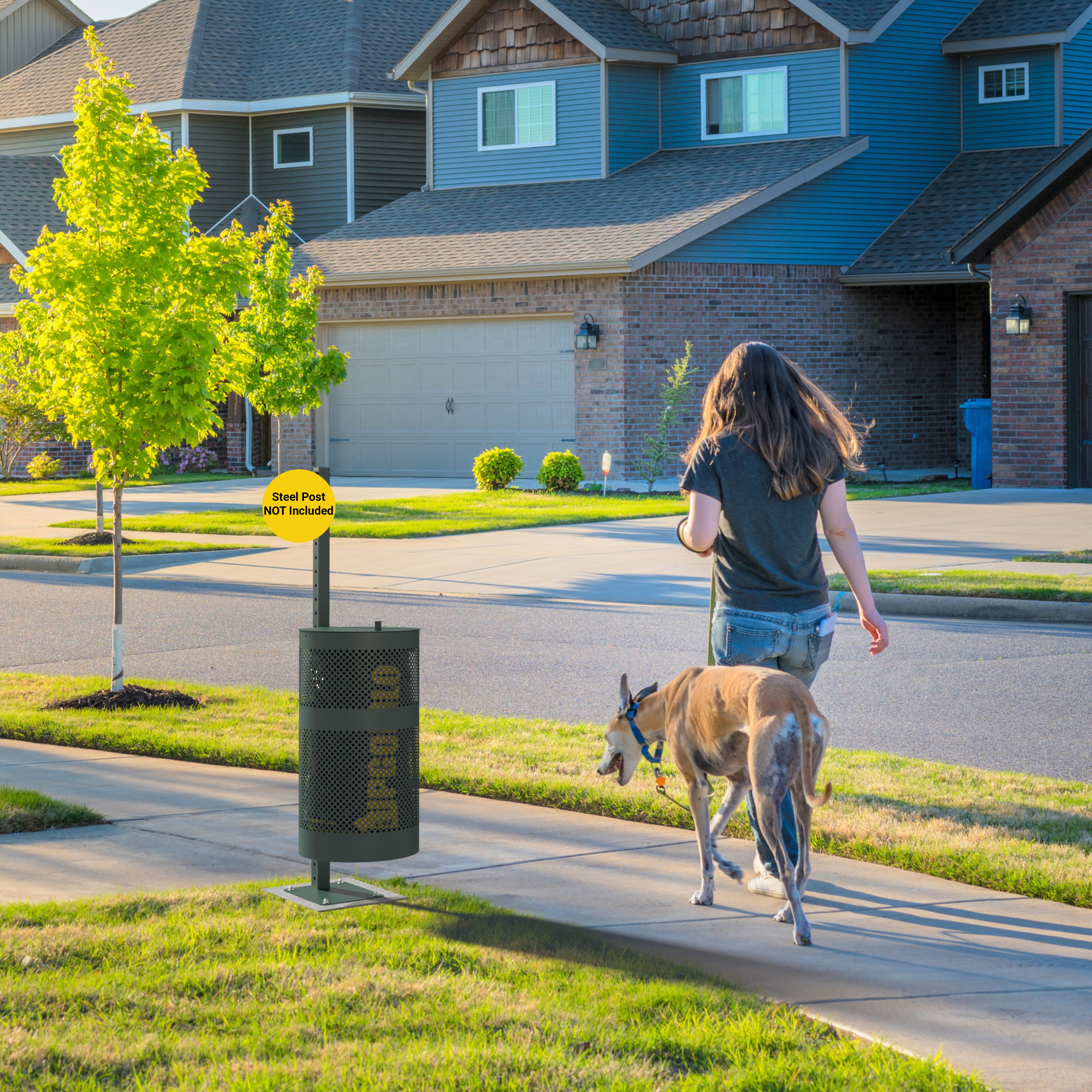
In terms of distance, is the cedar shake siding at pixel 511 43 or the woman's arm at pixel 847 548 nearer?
the woman's arm at pixel 847 548

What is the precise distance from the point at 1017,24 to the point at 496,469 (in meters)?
12.6

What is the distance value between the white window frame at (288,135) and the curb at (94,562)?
54.9ft

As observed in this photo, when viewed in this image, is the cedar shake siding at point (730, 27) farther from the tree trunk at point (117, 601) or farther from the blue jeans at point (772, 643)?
the blue jeans at point (772, 643)

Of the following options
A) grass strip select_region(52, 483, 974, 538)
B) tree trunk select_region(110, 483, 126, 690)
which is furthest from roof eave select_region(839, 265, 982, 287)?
tree trunk select_region(110, 483, 126, 690)

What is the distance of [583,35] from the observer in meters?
28.1

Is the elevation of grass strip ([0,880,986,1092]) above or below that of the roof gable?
below

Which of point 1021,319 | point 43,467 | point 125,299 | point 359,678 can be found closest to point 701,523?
point 359,678

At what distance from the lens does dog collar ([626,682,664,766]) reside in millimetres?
5746

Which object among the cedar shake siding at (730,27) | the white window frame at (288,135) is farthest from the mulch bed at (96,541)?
the white window frame at (288,135)

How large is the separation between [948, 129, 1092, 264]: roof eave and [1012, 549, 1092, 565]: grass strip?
27.6 ft

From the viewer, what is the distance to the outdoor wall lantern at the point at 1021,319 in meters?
23.4

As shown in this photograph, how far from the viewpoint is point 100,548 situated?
18391mm

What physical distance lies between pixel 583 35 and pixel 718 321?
6.03 metres

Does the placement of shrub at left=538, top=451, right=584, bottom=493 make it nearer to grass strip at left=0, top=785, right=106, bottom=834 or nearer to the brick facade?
the brick facade
